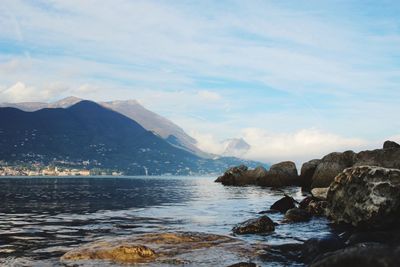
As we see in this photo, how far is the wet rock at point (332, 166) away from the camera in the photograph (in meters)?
52.7

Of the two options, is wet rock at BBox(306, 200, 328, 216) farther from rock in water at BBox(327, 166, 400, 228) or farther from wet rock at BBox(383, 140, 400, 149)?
wet rock at BBox(383, 140, 400, 149)

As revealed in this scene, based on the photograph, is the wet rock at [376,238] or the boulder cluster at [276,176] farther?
the boulder cluster at [276,176]

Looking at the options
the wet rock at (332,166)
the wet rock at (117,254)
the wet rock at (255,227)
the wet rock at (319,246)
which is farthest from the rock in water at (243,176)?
the wet rock at (117,254)

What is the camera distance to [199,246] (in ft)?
59.7

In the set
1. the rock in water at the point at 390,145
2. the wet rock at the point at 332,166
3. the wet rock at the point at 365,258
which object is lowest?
the wet rock at the point at 365,258

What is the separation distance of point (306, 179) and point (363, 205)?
1820 inches

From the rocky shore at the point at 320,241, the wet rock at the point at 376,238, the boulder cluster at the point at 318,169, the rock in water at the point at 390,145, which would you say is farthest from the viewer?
the rock in water at the point at 390,145

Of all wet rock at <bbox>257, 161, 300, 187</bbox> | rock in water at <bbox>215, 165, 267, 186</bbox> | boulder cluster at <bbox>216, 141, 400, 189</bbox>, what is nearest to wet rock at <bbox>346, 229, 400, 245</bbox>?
boulder cluster at <bbox>216, 141, 400, 189</bbox>

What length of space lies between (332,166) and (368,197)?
3332 centimetres

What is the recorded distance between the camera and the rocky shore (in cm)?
1111

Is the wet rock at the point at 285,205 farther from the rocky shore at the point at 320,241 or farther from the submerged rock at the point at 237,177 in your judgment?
the submerged rock at the point at 237,177

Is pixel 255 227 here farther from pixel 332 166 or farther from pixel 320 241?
pixel 332 166

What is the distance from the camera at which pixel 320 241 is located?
16.3m

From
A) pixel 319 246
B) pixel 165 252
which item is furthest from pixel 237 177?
pixel 319 246
